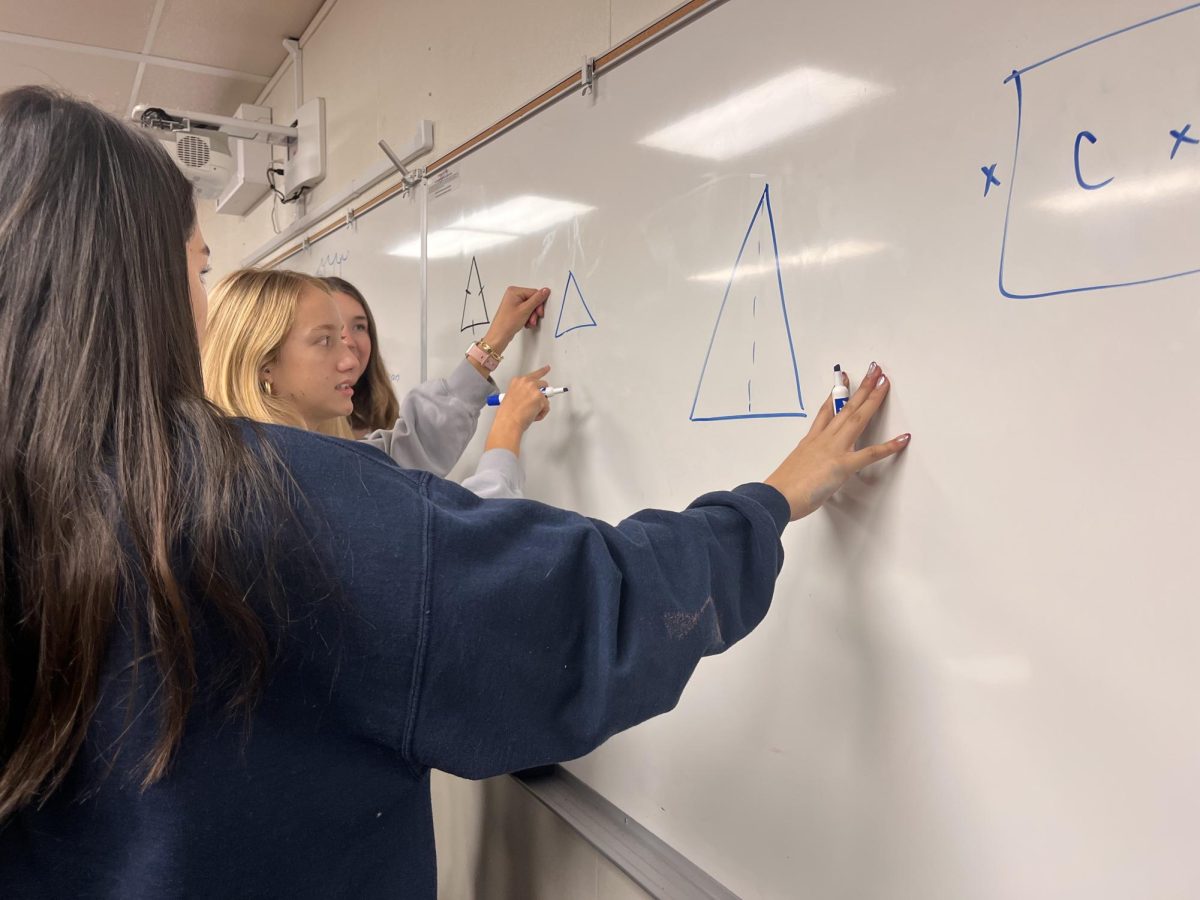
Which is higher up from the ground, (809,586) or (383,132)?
(383,132)

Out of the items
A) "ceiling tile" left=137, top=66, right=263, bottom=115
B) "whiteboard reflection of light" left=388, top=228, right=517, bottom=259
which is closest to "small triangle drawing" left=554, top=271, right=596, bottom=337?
"whiteboard reflection of light" left=388, top=228, right=517, bottom=259

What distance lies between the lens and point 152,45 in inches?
96.1

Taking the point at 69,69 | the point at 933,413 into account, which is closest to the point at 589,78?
the point at 933,413

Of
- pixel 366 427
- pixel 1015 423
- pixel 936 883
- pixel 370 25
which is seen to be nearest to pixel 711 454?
pixel 1015 423

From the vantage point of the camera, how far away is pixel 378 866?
69 centimetres

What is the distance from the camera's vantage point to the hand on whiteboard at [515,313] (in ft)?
4.26

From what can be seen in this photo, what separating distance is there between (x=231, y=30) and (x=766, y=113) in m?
2.13

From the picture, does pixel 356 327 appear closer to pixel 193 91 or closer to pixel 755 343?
pixel 755 343

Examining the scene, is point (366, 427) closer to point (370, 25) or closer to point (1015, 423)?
point (370, 25)

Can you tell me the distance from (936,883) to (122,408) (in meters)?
0.73

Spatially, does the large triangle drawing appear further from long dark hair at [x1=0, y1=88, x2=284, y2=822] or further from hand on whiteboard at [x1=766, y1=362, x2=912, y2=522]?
long dark hair at [x1=0, y1=88, x2=284, y2=822]

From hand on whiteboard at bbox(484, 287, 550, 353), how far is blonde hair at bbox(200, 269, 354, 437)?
328 millimetres

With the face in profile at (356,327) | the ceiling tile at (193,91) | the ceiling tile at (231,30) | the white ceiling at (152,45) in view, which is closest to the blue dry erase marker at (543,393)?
the face in profile at (356,327)

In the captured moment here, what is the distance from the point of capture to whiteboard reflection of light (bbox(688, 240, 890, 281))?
2.57 feet
